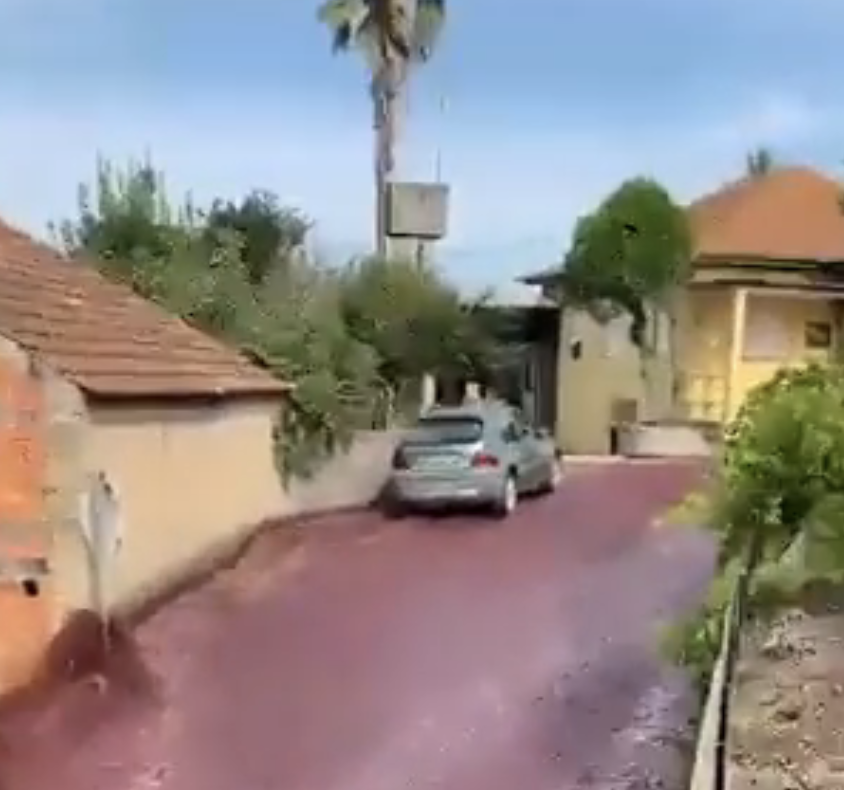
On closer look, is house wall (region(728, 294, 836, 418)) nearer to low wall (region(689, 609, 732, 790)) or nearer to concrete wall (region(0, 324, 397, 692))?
concrete wall (region(0, 324, 397, 692))

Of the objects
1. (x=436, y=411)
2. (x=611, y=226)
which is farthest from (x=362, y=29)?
(x=436, y=411)

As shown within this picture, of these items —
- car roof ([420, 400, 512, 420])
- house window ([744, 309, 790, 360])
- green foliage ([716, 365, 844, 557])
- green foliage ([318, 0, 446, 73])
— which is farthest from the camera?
green foliage ([318, 0, 446, 73])

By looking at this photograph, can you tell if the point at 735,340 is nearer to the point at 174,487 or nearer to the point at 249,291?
the point at 249,291

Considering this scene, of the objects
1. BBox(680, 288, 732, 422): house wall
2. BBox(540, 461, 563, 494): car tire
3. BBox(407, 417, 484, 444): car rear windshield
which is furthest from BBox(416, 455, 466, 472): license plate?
BBox(680, 288, 732, 422): house wall

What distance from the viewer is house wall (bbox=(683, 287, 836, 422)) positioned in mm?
43562

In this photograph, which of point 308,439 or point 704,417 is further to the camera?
point 704,417

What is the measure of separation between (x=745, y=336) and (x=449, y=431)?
16.4 metres

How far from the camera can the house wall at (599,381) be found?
143 ft

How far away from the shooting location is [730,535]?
14.3 meters

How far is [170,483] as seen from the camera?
69.1 ft

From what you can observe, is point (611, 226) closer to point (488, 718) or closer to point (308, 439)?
point (308, 439)

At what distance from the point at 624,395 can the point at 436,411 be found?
14388mm

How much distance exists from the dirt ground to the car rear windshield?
17213mm

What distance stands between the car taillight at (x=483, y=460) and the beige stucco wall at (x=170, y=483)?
328 centimetres
